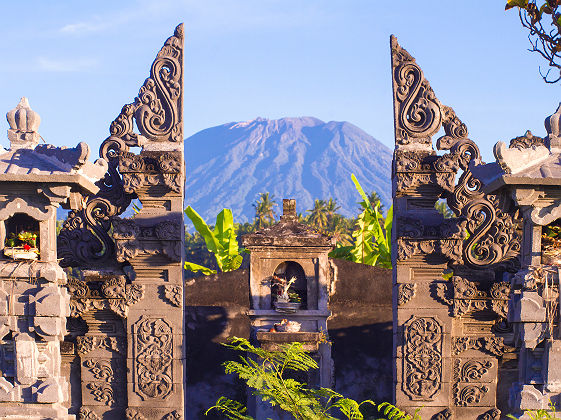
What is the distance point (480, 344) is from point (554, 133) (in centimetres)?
401

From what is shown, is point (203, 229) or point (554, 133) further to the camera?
point (203, 229)

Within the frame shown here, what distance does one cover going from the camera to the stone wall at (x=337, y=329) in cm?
1605

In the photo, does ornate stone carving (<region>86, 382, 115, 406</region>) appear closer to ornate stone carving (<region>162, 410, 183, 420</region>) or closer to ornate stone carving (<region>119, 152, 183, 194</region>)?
ornate stone carving (<region>162, 410, 183, 420</region>)

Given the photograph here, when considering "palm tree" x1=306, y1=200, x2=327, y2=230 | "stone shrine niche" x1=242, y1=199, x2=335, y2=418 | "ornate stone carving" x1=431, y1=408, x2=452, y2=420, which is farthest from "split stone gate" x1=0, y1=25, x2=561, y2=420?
"palm tree" x1=306, y1=200, x2=327, y2=230

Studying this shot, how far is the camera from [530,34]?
8.11 metres

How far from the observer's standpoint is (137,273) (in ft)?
42.9

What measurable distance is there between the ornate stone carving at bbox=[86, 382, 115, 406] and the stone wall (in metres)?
3.05

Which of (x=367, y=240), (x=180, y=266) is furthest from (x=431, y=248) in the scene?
(x=367, y=240)

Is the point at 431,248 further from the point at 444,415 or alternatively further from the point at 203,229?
the point at 203,229

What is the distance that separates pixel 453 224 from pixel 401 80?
262 cm

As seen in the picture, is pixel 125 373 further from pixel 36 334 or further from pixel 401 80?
pixel 401 80

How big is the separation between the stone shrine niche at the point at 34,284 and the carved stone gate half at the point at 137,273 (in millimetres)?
1234

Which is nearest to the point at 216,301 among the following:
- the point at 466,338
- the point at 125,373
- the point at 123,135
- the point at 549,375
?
the point at 125,373

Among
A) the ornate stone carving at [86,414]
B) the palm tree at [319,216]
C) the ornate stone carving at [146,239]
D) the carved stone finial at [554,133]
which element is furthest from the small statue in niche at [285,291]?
the palm tree at [319,216]
